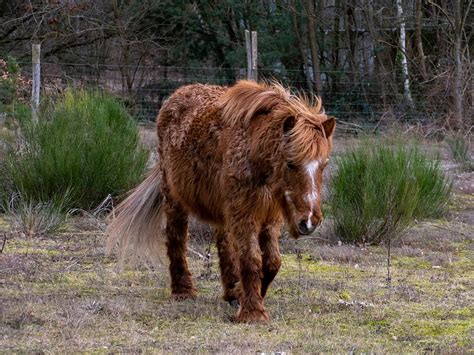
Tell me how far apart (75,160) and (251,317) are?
4.35m

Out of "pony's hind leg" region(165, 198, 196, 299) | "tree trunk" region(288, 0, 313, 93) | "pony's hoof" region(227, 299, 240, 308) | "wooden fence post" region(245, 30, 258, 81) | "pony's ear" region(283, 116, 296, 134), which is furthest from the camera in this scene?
"tree trunk" region(288, 0, 313, 93)

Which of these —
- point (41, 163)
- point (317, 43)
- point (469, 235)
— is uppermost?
point (317, 43)

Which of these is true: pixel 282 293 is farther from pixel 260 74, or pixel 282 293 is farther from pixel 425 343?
pixel 260 74

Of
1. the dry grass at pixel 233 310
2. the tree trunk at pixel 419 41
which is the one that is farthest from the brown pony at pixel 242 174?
the tree trunk at pixel 419 41

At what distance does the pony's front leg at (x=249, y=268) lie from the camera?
19.7 ft

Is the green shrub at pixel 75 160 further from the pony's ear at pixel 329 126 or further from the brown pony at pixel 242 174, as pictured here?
the pony's ear at pixel 329 126

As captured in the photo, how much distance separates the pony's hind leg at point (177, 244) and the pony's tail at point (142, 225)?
29cm

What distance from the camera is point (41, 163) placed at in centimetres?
981

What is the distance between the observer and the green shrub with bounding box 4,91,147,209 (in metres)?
9.81

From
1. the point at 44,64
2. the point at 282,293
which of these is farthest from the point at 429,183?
the point at 44,64

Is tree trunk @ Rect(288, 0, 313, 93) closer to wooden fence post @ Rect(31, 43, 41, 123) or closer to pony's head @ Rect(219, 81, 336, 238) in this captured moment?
wooden fence post @ Rect(31, 43, 41, 123)

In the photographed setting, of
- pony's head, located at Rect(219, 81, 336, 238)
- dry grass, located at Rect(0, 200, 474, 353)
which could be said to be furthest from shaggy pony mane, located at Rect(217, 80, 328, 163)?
dry grass, located at Rect(0, 200, 474, 353)

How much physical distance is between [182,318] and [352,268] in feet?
7.56

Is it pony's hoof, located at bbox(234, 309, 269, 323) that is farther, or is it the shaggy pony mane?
pony's hoof, located at bbox(234, 309, 269, 323)
